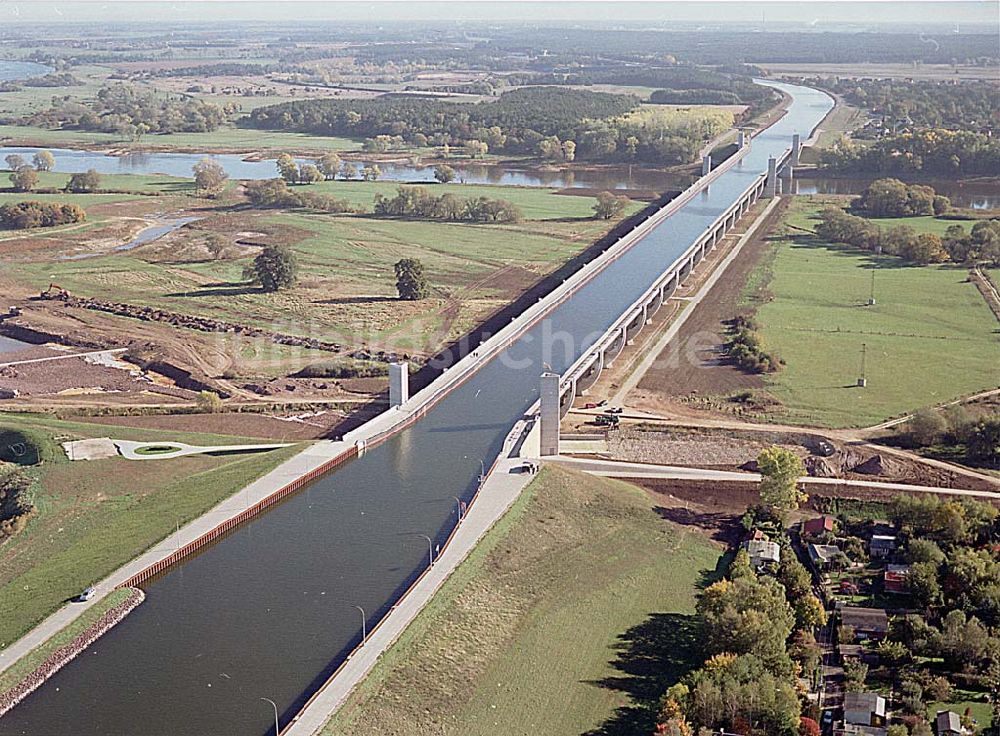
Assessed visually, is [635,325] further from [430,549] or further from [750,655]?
[750,655]

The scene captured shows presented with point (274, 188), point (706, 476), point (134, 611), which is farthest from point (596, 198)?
point (134, 611)

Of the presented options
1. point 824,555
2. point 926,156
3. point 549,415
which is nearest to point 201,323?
point 549,415

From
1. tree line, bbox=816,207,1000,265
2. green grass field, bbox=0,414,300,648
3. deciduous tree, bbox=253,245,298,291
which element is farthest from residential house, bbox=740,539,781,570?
tree line, bbox=816,207,1000,265

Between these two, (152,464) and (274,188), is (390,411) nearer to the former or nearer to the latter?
(152,464)

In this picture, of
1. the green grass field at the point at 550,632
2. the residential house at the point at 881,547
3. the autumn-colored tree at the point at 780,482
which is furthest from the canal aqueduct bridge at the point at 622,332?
the residential house at the point at 881,547

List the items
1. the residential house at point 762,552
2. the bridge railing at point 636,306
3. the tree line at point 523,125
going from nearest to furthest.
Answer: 1. the residential house at point 762,552
2. the bridge railing at point 636,306
3. the tree line at point 523,125

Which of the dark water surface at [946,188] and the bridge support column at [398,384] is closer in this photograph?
the bridge support column at [398,384]

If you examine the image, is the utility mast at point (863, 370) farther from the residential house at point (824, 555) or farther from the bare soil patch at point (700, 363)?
the residential house at point (824, 555)
